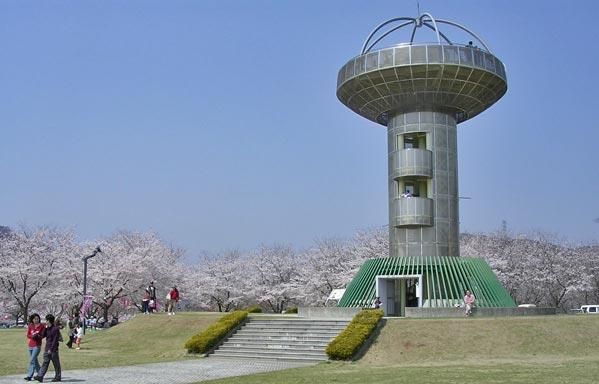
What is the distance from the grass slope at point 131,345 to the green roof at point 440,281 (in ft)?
24.6

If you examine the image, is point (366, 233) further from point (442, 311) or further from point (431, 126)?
point (442, 311)

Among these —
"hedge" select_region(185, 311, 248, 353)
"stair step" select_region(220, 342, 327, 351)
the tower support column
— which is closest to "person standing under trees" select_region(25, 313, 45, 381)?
"hedge" select_region(185, 311, 248, 353)

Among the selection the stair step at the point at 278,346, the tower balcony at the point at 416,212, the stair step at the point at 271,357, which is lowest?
the stair step at the point at 271,357

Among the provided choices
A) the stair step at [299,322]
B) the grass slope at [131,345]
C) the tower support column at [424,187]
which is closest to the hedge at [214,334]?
the grass slope at [131,345]

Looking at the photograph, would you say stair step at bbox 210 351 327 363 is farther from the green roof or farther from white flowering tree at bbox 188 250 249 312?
white flowering tree at bbox 188 250 249 312

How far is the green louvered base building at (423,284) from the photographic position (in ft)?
107

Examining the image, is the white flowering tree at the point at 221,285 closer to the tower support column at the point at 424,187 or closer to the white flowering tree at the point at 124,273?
the white flowering tree at the point at 124,273

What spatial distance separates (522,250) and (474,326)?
139 feet

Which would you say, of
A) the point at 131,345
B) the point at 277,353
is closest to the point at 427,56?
the point at 277,353

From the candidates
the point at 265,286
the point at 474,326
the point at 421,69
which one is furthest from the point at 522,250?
the point at 474,326

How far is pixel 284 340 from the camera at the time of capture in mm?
28203

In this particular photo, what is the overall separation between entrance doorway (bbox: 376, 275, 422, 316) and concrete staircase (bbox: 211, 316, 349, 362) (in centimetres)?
528

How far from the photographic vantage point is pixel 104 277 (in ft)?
194

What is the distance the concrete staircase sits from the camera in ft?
87.0
